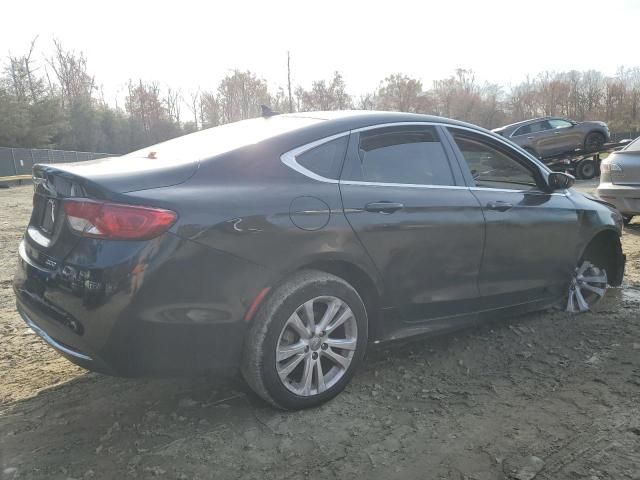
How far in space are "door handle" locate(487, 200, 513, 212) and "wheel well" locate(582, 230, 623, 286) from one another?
1.33 m

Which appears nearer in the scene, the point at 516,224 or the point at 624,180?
the point at 516,224

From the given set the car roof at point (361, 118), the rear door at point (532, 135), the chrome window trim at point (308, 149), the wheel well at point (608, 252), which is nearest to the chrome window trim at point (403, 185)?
the chrome window trim at point (308, 149)

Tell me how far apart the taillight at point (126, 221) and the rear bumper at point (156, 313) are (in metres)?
0.09

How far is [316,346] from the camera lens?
2.92 metres

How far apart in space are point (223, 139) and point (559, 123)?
59.9 feet

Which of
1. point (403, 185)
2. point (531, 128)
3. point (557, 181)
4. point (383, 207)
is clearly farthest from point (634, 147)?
point (531, 128)

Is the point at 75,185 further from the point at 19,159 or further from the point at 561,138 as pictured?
the point at 19,159

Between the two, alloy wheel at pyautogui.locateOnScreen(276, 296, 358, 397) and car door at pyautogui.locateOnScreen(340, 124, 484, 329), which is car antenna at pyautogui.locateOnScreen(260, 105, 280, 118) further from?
alloy wheel at pyautogui.locateOnScreen(276, 296, 358, 397)

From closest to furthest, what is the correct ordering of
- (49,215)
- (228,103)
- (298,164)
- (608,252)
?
(49,215) < (298,164) < (608,252) < (228,103)

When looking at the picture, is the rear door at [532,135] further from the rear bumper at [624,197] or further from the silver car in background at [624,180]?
the rear bumper at [624,197]

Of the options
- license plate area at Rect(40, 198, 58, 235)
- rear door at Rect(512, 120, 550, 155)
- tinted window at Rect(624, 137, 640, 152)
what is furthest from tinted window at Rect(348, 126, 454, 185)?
rear door at Rect(512, 120, 550, 155)

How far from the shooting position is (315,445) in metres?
2.63

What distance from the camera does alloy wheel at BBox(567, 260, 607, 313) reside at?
459cm

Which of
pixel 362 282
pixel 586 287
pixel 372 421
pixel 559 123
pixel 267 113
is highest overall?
pixel 559 123
